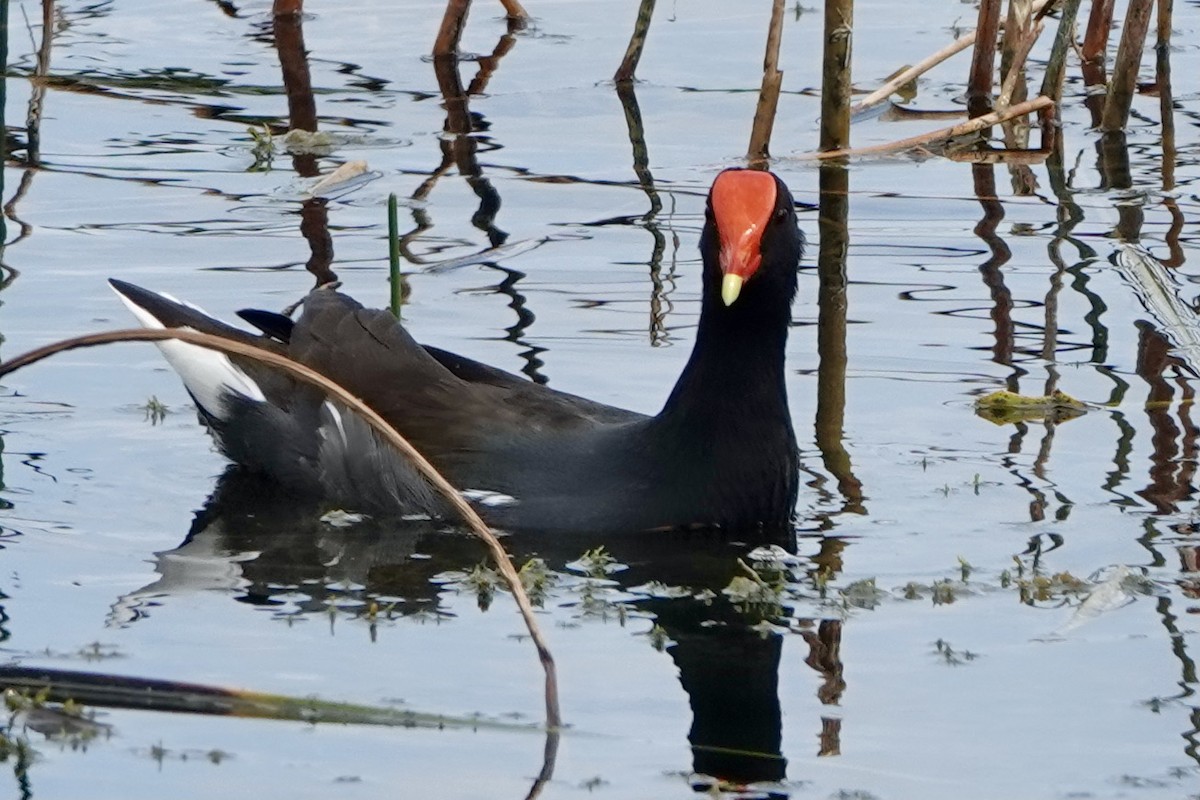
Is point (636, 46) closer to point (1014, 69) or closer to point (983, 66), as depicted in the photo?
point (983, 66)

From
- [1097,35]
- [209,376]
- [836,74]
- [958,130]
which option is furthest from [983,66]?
[209,376]

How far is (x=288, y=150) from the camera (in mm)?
8375

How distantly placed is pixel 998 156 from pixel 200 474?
3940 mm

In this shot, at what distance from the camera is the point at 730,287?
4844 millimetres

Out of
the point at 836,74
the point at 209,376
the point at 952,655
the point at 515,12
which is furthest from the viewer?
the point at 515,12

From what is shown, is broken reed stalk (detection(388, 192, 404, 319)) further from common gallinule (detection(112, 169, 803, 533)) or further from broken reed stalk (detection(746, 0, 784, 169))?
broken reed stalk (detection(746, 0, 784, 169))

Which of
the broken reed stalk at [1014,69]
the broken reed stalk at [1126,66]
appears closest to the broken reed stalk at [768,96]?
the broken reed stalk at [1014,69]

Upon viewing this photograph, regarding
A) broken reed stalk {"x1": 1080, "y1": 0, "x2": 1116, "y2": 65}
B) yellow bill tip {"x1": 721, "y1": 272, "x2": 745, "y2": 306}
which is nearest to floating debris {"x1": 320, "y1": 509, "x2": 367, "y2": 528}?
yellow bill tip {"x1": 721, "y1": 272, "x2": 745, "y2": 306}

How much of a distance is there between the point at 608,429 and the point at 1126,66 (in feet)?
12.2

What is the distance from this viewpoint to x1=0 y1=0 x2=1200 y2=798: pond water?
3771 mm

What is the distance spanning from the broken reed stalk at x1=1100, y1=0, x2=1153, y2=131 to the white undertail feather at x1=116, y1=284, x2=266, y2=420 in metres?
3.92

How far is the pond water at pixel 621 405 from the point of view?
12.4 ft

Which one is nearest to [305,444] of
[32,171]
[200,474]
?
[200,474]

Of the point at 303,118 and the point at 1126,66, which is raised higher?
the point at 1126,66
